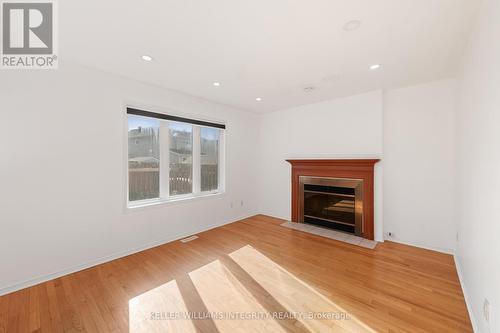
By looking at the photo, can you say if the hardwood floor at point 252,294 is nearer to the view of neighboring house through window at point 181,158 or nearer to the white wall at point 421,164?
the white wall at point 421,164

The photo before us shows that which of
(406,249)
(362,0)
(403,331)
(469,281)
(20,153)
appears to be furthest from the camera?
(406,249)

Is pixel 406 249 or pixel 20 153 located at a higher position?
pixel 20 153

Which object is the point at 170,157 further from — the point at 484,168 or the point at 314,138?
the point at 484,168

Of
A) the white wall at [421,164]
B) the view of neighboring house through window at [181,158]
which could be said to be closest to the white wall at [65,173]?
the view of neighboring house through window at [181,158]

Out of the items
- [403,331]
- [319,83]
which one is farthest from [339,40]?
[403,331]

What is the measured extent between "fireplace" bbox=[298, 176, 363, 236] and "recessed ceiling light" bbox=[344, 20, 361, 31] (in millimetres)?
2552

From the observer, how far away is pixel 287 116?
466cm

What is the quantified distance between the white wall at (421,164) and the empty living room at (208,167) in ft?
0.07

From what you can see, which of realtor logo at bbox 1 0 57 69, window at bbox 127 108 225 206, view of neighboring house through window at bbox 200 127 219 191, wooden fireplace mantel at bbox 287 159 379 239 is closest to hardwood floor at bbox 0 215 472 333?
wooden fireplace mantel at bbox 287 159 379 239

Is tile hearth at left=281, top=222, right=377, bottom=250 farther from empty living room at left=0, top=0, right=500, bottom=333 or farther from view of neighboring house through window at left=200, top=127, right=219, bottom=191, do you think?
view of neighboring house through window at left=200, top=127, right=219, bottom=191

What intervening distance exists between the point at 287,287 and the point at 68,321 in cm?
206

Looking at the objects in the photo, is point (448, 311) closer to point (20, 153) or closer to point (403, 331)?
point (403, 331)

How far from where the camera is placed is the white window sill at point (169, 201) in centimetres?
306

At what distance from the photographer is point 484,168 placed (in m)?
1.44
